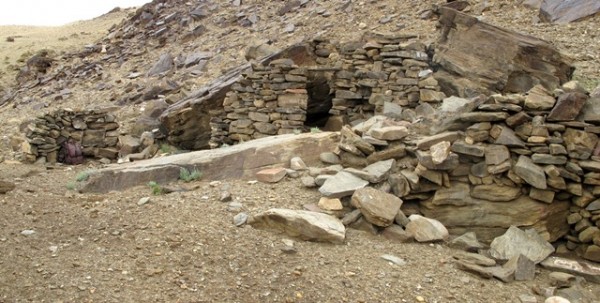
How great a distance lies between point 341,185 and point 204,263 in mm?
1974

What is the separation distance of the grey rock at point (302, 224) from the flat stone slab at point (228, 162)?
5.57 feet

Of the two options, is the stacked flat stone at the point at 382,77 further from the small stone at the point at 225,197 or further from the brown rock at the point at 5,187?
the brown rock at the point at 5,187

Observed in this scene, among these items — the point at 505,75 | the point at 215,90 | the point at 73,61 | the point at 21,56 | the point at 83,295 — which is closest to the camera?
the point at 83,295

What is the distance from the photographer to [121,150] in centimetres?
1201

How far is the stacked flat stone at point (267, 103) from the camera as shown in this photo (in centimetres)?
1024

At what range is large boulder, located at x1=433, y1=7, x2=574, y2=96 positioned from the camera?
939 cm

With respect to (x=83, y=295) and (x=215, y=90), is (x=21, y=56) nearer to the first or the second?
(x=215, y=90)

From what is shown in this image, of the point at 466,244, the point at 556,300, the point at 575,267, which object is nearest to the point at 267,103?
the point at 466,244

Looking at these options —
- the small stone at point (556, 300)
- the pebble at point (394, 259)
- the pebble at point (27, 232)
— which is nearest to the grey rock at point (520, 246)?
the small stone at point (556, 300)

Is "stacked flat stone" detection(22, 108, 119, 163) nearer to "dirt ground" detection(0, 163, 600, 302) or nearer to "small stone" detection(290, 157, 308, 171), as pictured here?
"dirt ground" detection(0, 163, 600, 302)

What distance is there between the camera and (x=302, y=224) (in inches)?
207

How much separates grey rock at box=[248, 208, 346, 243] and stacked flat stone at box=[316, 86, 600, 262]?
0.58 metres

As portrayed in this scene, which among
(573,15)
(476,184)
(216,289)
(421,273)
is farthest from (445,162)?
(573,15)

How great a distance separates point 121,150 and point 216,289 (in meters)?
8.45
